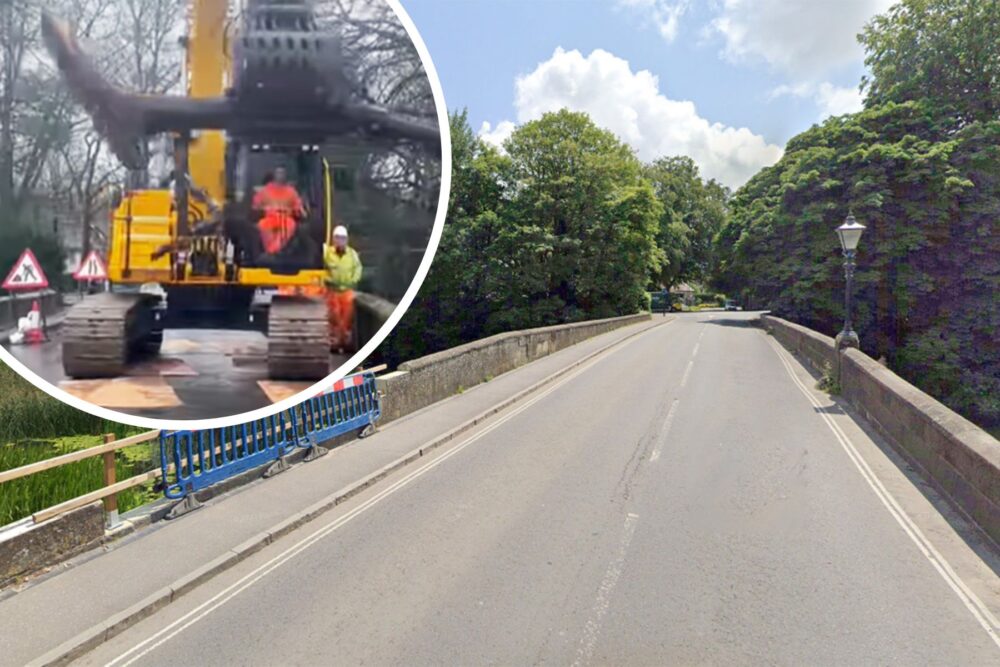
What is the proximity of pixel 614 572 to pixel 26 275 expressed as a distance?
15.3ft

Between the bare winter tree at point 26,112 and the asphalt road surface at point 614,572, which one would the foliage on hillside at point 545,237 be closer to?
the asphalt road surface at point 614,572

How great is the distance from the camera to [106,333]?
226 centimetres

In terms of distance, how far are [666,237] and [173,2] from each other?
201 ft

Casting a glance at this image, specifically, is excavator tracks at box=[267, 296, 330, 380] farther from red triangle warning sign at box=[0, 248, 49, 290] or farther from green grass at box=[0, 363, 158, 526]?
green grass at box=[0, 363, 158, 526]

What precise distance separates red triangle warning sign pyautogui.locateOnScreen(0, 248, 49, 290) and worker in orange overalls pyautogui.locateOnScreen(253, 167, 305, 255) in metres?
0.69

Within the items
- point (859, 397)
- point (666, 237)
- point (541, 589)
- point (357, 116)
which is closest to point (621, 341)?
point (859, 397)

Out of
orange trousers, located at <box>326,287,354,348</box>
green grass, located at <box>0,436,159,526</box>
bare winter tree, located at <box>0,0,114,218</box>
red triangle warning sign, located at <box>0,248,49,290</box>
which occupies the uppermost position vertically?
bare winter tree, located at <box>0,0,114,218</box>

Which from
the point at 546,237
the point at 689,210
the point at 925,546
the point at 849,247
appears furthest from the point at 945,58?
the point at 689,210

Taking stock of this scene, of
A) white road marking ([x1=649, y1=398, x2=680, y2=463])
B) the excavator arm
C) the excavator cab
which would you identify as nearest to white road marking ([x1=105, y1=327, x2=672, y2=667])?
white road marking ([x1=649, y1=398, x2=680, y2=463])

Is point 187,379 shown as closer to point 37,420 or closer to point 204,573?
point 204,573

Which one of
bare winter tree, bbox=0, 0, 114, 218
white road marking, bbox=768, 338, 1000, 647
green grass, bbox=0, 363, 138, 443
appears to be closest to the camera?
bare winter tree, bbox=0, 0, 114, 218

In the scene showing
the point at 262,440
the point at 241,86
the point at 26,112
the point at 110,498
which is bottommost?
the point at 110,498

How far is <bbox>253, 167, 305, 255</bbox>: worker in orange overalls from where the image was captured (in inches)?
84.4

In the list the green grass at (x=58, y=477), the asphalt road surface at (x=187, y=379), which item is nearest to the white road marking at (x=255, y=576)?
the green grass at (x=58, y=477)
